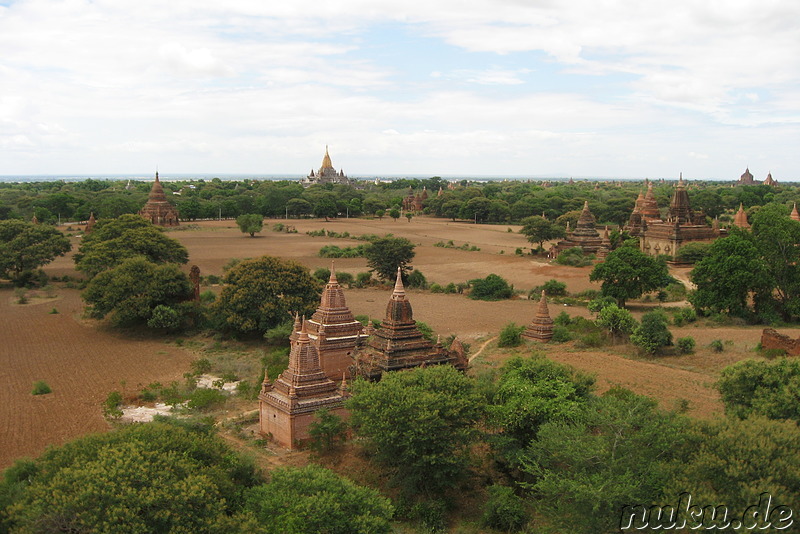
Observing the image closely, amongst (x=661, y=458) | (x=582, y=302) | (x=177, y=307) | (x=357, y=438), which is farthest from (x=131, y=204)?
(x=661, y=458)

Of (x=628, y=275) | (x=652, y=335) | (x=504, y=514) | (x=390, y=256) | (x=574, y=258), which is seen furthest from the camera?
(x=574, y=258)

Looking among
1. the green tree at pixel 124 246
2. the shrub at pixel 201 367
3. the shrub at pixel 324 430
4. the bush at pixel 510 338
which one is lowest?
the shrub at pixel 201 367

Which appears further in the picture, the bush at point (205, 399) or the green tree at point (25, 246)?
the green tree at point (25, 246)

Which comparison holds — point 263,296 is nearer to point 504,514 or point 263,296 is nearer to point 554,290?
point 504,514

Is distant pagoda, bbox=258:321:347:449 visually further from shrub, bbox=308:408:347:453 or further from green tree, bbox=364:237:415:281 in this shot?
green tree, bbox=364:237:415:281

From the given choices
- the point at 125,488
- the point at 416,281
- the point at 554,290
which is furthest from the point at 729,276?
the point at 125,488

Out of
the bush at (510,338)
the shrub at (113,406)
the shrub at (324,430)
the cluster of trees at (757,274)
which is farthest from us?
the cluster of trees at (757,274)

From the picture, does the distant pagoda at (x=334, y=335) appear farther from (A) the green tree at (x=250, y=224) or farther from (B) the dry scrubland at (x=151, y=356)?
(A) the green tree at (x=250, y=224)

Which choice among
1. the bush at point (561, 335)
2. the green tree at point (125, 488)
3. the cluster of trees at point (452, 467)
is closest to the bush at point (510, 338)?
the bush at point (561, 335)
